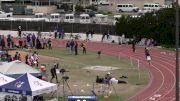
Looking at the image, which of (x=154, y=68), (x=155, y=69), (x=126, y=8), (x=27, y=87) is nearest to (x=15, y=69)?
(x=27, y=87)

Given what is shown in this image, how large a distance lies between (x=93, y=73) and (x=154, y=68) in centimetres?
497

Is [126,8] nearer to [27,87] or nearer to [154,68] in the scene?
[154,68]

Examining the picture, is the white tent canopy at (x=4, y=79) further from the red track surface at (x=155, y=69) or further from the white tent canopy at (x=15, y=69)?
the red track surface at (x=155, y=69)

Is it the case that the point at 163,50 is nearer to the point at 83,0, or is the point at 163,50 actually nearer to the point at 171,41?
the point at 171,41

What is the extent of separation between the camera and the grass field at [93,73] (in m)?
29.5

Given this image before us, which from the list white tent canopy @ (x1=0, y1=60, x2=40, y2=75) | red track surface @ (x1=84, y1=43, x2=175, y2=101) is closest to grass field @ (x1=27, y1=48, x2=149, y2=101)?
red track surface @ (x1=84, y1=43, x2=175, y2=101)

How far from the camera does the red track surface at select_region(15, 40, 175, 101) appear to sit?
28844 mm

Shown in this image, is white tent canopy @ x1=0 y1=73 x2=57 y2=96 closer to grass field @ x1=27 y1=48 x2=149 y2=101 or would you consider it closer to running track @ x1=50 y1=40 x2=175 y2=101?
grass field @ x1=27 y1=48 x2=149 y2=101

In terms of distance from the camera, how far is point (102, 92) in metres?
28.9

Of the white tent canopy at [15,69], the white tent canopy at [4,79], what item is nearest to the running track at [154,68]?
the white tent canopy at [15,69]

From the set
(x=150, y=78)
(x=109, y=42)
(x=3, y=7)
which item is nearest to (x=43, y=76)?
(x=150, y=78)

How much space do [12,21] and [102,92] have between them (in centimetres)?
3444

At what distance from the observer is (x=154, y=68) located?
127 feet

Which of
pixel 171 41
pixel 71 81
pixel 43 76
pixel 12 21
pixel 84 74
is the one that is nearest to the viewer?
pixel 43 76
